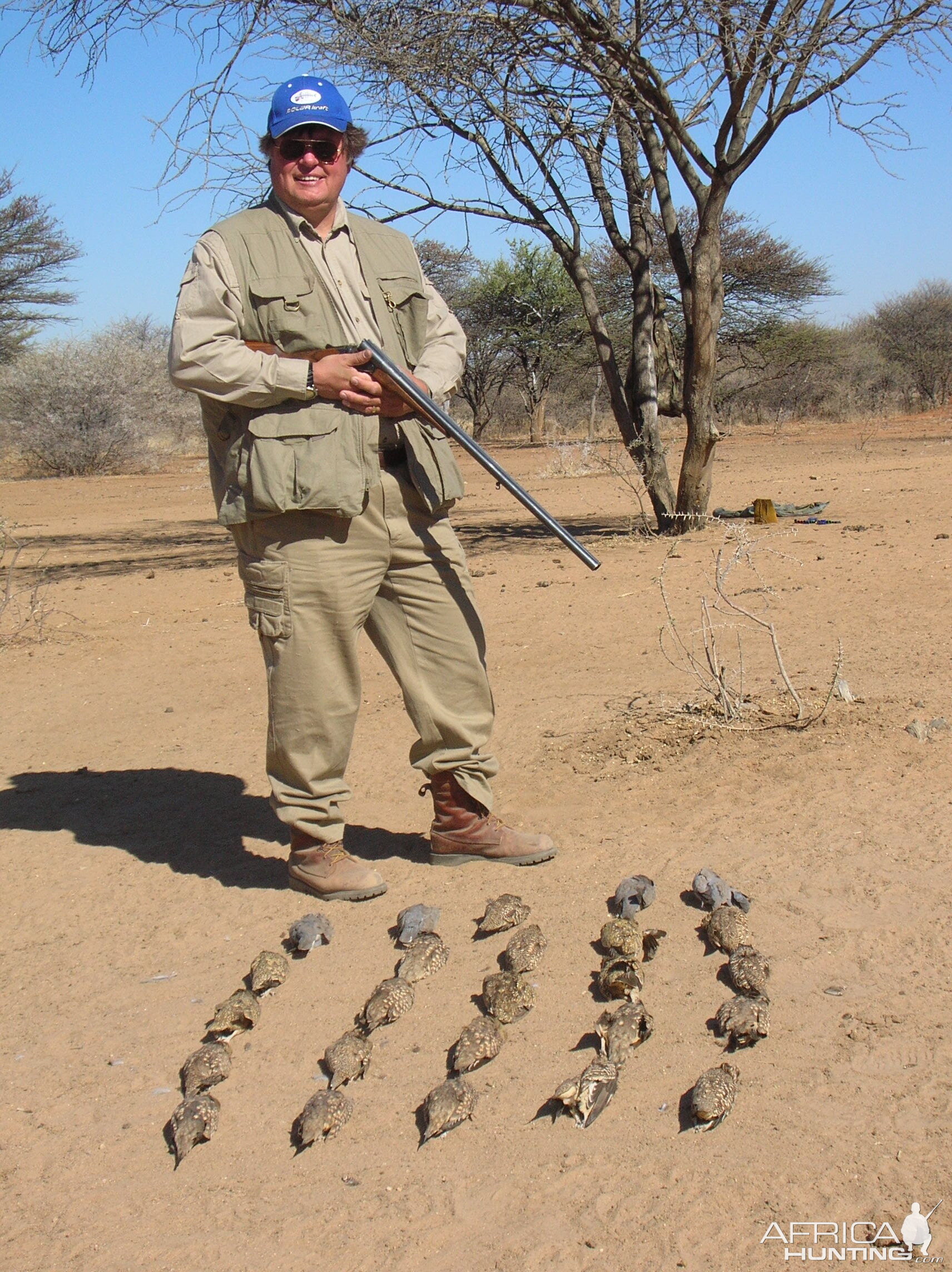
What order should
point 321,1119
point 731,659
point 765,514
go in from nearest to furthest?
point 321,1119 → point 731,659 → point 765,514

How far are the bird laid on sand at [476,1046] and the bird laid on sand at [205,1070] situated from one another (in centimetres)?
52

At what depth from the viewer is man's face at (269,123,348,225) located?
315 cm

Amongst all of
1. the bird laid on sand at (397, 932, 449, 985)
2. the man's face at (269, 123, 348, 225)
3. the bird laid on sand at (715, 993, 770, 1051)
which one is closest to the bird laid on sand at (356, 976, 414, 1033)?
the bird laid on sand at (397, 932, 449, 985)

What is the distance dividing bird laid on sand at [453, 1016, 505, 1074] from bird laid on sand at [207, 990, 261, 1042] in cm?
53

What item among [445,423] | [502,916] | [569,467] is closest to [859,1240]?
[502,916]

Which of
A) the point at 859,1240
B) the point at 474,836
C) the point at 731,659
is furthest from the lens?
the point at 731,659

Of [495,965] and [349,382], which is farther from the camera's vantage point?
[349,382]

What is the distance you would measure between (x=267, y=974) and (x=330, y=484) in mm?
1257

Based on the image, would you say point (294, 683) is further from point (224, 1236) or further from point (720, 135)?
point (720, 135)

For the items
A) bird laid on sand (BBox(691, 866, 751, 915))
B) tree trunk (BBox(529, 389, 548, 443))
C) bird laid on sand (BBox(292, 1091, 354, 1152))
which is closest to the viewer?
bird laid on sand (BBox(292, 1091, 354, 1152))

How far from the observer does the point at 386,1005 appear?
2828 millimetres

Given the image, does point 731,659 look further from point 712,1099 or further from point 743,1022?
point 712,1099

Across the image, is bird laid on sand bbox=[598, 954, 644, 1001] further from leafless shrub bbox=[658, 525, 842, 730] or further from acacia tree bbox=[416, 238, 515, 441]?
acacia tree bbox=[416, 238, 515, 441]

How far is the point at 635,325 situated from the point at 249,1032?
8082mm
